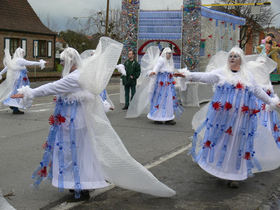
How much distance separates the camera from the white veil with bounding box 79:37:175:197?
4.44 metres

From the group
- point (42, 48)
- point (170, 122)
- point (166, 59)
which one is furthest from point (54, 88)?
point (42, 48)

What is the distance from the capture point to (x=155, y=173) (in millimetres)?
5734

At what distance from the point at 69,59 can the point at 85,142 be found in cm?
95

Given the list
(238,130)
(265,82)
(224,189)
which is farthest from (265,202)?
(265,82)

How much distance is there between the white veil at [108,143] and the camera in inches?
175

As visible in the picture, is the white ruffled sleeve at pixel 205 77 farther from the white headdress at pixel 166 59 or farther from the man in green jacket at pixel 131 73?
the man in green jacket at pixel 131 73

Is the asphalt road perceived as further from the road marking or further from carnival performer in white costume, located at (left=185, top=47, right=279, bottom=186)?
carnival performer in white costume, located at (left=185, top=47, right=279, bottom=186)

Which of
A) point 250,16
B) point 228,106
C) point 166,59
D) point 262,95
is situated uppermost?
point 250,16

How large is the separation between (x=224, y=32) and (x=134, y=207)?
1679 centimetres

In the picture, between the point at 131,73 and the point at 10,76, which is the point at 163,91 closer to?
the point at 131,73

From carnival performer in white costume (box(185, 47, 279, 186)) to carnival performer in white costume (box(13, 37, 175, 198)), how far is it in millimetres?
942

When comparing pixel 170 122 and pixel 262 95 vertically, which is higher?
pixel 262 95

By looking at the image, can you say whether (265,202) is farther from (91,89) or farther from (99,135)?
(91,89)

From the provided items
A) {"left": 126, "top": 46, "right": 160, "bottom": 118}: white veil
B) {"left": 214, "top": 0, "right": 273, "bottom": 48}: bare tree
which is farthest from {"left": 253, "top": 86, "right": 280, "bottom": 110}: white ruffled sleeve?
{"left": 214, "top": 0, "right": 273, "bottom": 48}: bare tree
